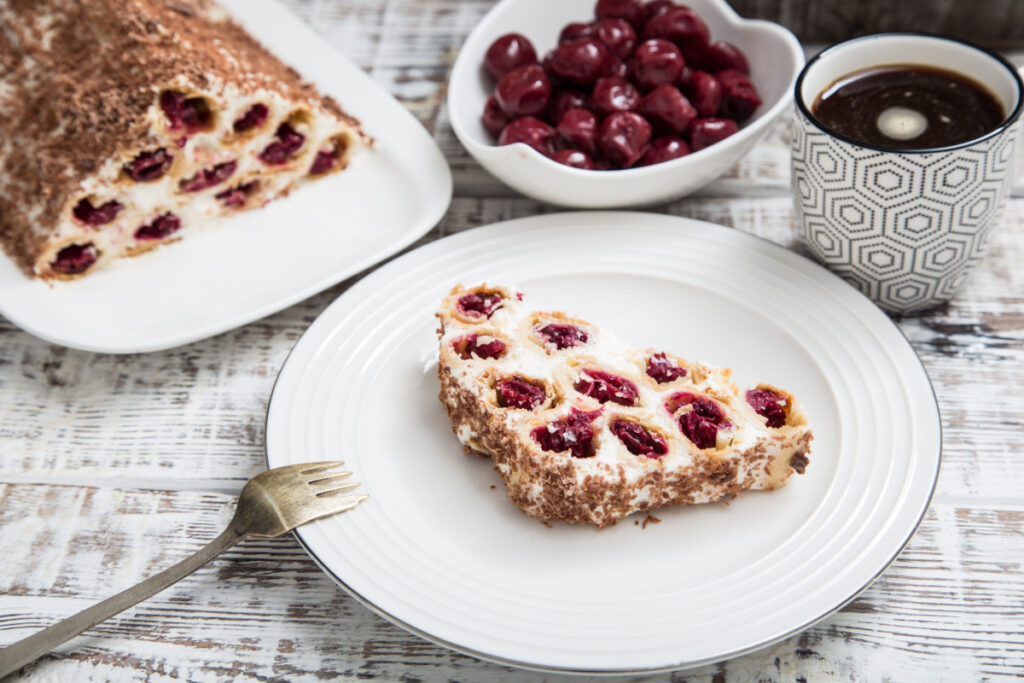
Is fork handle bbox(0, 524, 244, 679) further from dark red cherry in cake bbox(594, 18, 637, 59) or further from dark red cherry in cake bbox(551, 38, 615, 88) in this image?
dark red cherry in cake bbox(594, 18, 637, 59)

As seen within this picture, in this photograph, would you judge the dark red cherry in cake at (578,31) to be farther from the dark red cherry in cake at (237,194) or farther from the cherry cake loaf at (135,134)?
the dark red cherry in cake at (237,194)

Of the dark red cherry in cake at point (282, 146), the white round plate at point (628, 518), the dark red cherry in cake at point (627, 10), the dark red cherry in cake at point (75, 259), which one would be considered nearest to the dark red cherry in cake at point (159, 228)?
the dark red cherry in cake at point (75, 259)

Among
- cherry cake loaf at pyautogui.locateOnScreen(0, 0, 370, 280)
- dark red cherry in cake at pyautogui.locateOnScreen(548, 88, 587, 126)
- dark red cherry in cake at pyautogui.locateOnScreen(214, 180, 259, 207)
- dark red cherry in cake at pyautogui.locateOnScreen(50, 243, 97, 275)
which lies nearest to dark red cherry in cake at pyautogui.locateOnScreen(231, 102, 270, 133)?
cherry cake loaf at pyautogui.locateOnScreen(0, 0, 370, 280)

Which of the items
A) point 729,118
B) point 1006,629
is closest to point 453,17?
point 729,118

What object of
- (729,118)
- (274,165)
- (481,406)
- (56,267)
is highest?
(729,118)

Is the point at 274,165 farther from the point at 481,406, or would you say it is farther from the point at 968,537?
the point at 968,537

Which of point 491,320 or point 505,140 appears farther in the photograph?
point 505,140

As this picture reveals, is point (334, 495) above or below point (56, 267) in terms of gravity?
above
